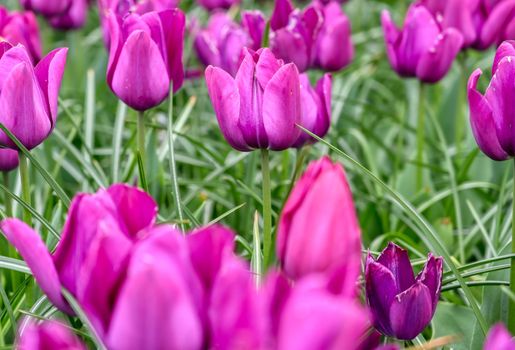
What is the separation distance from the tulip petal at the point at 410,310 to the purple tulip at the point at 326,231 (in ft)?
1.12

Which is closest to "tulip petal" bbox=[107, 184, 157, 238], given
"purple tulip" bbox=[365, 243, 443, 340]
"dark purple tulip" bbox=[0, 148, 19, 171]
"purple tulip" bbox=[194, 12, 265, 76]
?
"purple tulip" bbox=[365, 243, 443, 340]

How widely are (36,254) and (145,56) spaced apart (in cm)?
61

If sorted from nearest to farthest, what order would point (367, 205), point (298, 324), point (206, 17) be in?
point (298, 324) → point (367, 205) → point (206, 17)

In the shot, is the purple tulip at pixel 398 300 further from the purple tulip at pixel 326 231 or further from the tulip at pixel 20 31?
the tulip at pixel 20 31

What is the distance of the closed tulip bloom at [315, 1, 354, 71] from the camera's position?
210 centimetres

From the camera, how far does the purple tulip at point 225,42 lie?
188 cm

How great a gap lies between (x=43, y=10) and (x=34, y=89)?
1139 mm

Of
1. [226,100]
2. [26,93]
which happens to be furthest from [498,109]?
[26,93]

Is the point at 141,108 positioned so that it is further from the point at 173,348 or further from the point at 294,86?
the point at 173,348

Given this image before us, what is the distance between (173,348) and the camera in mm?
705

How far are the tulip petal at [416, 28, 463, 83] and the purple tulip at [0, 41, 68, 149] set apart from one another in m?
0.93

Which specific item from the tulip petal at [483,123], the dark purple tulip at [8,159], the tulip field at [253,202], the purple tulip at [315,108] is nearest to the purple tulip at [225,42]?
the tulip field at [253,202]

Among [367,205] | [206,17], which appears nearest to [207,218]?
[367,205]

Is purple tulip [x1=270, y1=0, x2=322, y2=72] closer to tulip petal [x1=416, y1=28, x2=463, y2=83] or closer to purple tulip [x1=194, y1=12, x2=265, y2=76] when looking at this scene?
purple tulip [x1=194, y1=12, x2=265, y2=76]
